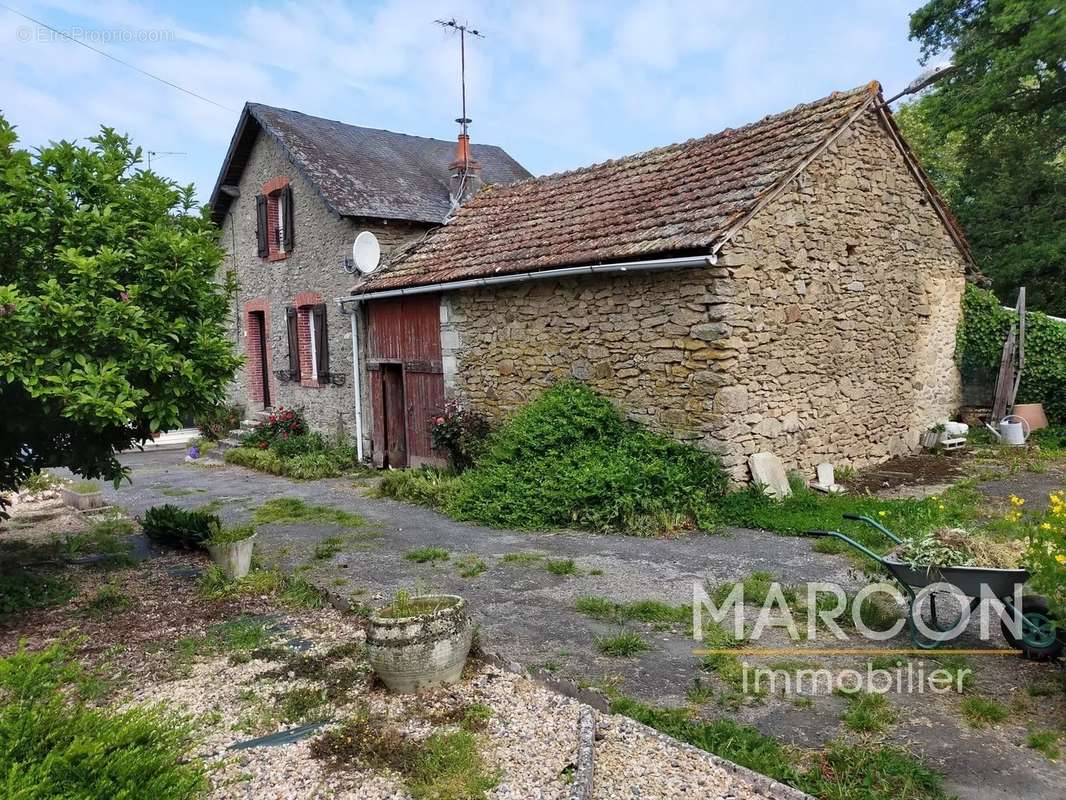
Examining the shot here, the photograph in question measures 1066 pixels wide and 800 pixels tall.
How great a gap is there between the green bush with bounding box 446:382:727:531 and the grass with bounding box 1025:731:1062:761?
14.0 feet

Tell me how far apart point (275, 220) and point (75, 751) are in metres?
14.6

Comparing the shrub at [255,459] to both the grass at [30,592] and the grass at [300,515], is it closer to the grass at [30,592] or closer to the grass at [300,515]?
the grass at [300,515]

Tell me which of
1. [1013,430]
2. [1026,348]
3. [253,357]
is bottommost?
[1013,430]

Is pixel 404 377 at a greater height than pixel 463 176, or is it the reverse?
pixel 463 176

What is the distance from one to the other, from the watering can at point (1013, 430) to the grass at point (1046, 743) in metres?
9.29

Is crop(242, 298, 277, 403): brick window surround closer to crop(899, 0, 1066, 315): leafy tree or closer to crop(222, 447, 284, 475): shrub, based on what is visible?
crop(222, 447, 284, 475): shrub

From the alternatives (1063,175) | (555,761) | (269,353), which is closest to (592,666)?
(555,761)

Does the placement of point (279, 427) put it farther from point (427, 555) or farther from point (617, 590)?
point (617, 590)

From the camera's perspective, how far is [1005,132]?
1644 cm

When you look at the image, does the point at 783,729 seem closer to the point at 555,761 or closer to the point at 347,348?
the point at 555,761

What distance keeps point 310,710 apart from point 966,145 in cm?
1890

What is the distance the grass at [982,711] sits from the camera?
3.67 meters

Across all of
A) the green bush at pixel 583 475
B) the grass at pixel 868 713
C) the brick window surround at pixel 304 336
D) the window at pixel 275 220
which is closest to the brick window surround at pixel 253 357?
the window at pixel 275 220

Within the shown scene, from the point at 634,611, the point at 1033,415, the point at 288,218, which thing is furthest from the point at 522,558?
the point at 288,218
